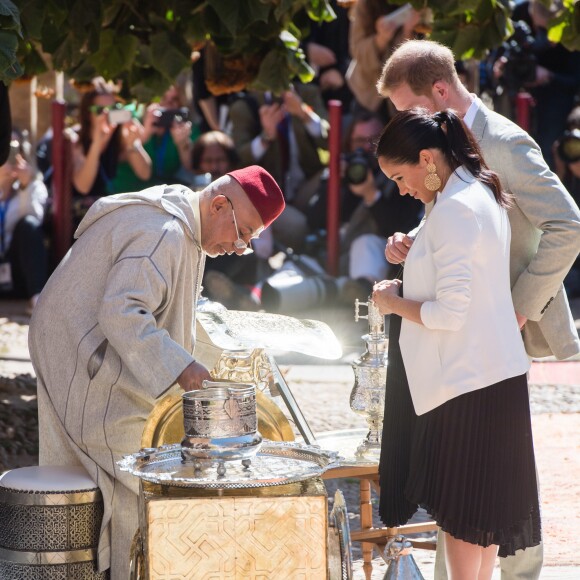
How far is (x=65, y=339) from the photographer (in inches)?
152

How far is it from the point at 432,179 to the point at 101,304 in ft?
3.42

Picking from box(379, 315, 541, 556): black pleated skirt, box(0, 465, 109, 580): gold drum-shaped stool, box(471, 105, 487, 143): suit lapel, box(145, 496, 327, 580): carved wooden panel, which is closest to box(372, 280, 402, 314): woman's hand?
box(379, 315, 541, 556): black pleated skirt

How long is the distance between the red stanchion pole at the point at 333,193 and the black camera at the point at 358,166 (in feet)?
0.37

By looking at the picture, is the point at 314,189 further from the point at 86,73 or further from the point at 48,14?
the point at 48,14

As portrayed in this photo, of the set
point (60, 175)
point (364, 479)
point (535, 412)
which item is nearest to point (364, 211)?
point (60, 175)

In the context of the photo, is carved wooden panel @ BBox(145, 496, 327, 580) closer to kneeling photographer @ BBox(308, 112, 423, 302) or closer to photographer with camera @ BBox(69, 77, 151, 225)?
kneeling photographer @ BBox(308, 112, 423, 302)

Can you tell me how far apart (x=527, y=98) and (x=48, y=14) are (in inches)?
220

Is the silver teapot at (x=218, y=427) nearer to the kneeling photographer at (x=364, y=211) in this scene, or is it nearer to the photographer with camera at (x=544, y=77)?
the kneeling photographer at (x=364, y=211)

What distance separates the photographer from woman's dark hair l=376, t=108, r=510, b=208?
344 cm

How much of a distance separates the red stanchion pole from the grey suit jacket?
6.37m

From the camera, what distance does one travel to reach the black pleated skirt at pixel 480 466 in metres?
3.41

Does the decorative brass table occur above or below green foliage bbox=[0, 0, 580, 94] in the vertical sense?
below

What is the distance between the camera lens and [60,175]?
10562mm

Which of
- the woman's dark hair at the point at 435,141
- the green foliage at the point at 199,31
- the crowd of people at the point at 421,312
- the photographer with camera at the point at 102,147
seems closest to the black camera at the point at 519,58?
the photographer with camera at the point at 102,147
